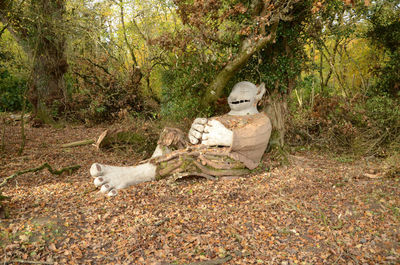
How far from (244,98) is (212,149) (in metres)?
1.04

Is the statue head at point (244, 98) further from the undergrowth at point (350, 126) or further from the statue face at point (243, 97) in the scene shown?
the undergrowth at point (350, 126)

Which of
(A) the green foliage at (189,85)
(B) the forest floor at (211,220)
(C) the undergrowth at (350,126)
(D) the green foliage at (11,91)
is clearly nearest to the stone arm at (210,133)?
(B) the forest floor at (211,220)

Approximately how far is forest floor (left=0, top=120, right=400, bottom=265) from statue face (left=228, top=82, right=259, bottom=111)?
45.5 inches

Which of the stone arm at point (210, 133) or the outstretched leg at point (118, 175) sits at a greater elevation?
the stone arm at point (210, 133)

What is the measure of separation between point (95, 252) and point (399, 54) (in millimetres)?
7515


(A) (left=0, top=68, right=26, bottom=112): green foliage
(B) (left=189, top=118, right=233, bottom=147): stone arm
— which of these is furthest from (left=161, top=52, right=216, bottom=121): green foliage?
(A) (left=0, top=68, right=26, bottom=112): green foliage

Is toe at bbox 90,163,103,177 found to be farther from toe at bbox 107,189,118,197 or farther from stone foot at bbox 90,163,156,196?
toe at bbox 107,189,118,197

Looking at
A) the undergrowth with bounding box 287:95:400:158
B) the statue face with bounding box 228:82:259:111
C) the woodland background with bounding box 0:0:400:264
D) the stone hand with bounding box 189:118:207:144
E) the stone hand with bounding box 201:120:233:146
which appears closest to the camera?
the woodland background with bounding box 0:0:400:264

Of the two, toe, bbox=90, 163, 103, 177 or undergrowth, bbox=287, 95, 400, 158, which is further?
undergrowth, bbox=287, 95, 400, 158

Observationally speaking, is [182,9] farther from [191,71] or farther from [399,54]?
[399,54]

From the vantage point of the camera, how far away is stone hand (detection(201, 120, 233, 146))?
15.0 ft

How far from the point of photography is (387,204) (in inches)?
133

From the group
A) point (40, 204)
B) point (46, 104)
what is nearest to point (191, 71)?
point (40, 204)

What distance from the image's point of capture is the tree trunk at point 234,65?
461cm
